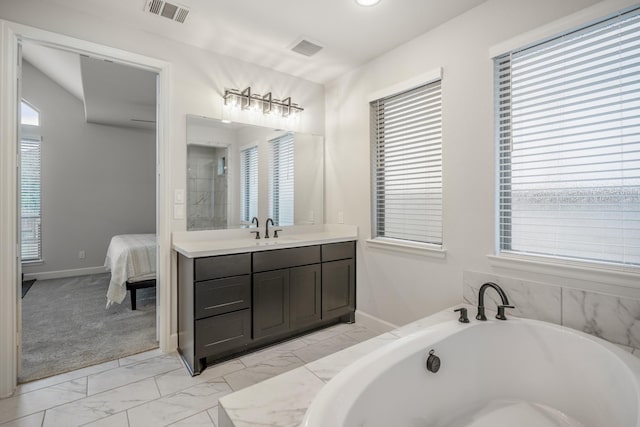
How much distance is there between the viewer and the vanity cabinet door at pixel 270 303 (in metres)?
2.46

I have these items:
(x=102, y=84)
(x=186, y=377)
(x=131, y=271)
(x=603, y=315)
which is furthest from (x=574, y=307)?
(x=102, y=84)

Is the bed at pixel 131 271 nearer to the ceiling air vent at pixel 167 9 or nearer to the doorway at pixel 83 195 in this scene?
the doorway at pixel 83 195

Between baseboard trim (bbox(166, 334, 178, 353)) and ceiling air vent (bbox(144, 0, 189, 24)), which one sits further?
baseboard trim (bbox(166, 334, 178, 353))

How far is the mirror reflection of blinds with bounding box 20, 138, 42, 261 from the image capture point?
15.5 feet

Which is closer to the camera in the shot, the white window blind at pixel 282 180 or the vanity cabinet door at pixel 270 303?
the vanity cabinet door at pixel 270 303

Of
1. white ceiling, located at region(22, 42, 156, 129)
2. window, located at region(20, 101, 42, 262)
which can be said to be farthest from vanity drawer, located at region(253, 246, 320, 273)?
window, located at region(20, 101, 42, 262)

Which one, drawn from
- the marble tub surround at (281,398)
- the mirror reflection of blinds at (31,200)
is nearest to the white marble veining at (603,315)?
the marble tub surround at (281,398)

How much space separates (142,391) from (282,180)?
2095 millimetres

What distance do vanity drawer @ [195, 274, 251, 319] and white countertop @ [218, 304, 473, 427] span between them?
3.80ft

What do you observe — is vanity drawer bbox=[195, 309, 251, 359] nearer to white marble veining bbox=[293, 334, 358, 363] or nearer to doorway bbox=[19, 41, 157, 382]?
white marble veining bbox=[293, 334, 358, 363]

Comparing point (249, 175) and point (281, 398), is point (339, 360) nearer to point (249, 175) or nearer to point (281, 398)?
point (281, 398)

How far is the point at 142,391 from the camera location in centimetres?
199

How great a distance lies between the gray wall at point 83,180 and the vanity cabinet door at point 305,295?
4.24 metres

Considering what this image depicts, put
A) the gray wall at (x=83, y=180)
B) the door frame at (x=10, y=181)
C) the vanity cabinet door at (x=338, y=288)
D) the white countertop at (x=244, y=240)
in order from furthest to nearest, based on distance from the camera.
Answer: the gray wall at (x=83, y=180), the vanity cabinet door at (x=338, y=288), the white countertop at (x=244, y=240), the door frame at (x=10, y=181)
